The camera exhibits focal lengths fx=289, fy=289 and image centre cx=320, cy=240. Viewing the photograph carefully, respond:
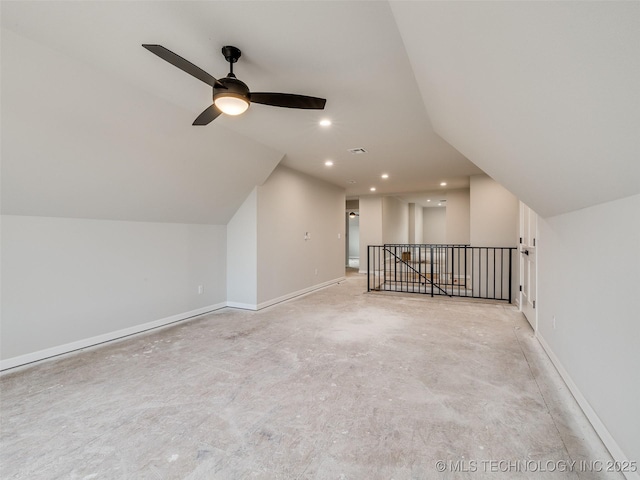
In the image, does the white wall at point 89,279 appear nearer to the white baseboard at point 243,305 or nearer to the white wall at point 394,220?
the white baseboard at point 243,305

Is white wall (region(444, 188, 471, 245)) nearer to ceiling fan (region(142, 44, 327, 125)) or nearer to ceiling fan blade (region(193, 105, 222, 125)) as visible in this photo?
ceiling fan (region(142, 44, 327, 125))

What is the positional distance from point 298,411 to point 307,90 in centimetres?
267

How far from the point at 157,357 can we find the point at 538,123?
360 centimetres

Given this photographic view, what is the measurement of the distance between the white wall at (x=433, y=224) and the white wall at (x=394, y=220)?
3217 millimetres

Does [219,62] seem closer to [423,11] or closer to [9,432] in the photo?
[423,11]

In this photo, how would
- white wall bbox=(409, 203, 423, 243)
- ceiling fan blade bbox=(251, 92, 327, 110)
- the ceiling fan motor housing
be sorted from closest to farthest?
the ceiling fan motor housing → ceiling fan blade bbox=(251, 92, 327, 110) → white wall bbox=(409, 203, 423, 243)

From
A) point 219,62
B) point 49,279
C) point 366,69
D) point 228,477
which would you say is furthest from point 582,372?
point 49,279

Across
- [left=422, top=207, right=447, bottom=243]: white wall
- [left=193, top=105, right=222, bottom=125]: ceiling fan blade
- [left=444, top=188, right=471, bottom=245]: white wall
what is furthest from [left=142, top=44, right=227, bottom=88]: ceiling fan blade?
[left=422, top=207, right=447, bottom=243]: white wall

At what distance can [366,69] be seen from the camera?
234 cm

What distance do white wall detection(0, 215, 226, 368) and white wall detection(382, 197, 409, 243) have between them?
20.7 feet

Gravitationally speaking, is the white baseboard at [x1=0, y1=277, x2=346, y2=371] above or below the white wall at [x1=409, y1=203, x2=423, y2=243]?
below

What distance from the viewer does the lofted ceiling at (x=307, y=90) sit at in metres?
1.02

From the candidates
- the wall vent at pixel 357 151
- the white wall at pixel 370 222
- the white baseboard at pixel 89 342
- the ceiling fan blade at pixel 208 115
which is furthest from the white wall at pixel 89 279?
the white wall at pixel 370 222

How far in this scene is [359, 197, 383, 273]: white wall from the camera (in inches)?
362
